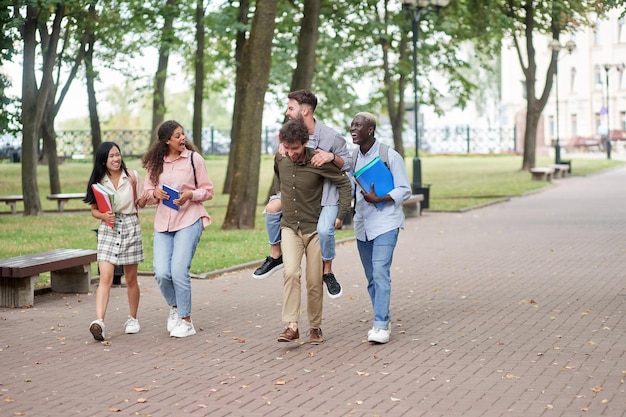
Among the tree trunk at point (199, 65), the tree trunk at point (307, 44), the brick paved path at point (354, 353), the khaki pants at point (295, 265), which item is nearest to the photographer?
the brick paved path at point (354, 353)

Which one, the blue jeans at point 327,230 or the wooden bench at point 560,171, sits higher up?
the blue jeans at point 327,230

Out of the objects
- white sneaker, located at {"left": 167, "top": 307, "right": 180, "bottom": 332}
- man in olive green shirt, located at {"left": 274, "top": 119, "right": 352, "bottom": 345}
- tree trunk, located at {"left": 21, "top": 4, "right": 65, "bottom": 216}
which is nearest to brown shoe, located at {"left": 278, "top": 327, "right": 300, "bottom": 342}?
man in olive green shirt, located at {"left": 274, "top": 119, "right": 352, "bottom": 345}

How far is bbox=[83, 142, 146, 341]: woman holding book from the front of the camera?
9.56 m

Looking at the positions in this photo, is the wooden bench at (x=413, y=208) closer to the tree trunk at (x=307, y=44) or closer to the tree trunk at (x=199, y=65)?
the tree trunk at (x=307, y=44)

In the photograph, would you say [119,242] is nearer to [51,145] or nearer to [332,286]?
[332,286]

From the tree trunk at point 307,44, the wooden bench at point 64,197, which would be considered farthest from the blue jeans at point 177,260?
the wooden bench at point 64,197

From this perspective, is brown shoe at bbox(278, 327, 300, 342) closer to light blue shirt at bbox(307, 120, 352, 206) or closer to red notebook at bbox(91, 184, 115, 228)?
light blue shirt at bbox(307, 120, 352, 206)

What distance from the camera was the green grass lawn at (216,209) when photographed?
55.0 ft

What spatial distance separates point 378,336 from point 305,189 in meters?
1.22

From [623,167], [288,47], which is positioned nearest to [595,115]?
[623,167]

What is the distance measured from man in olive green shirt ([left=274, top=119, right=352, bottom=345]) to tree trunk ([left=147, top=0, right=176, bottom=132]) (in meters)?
18.0

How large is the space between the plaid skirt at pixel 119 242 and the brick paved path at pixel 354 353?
0.63m

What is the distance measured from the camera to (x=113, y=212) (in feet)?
31.6

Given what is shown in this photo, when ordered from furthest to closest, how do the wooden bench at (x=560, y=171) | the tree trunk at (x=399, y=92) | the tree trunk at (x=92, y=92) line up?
the wooden bench at (x=560, y=171) → the tree trunk at (x=399, y=92) → the tree trunk at (x=92, y=92)
